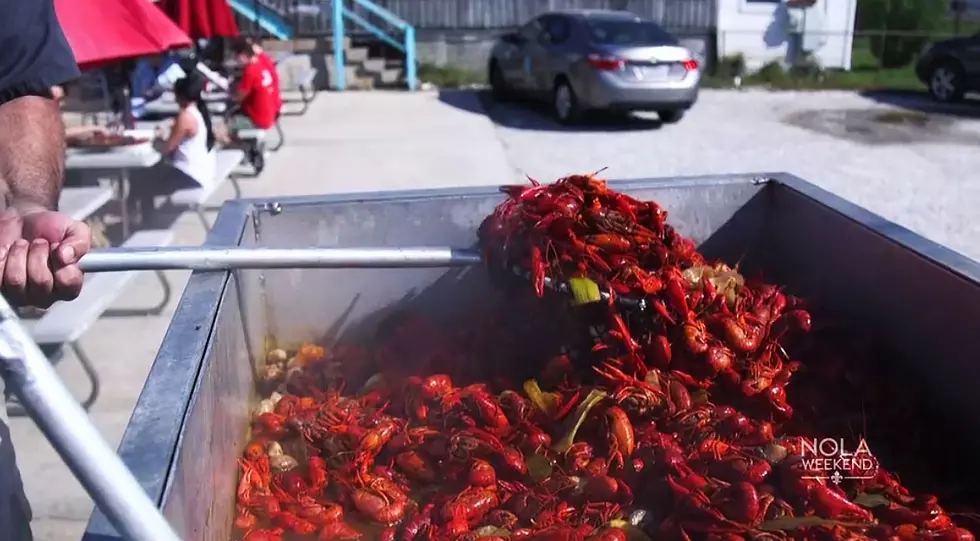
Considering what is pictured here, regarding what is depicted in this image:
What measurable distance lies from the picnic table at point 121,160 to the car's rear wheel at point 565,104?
25.5ft

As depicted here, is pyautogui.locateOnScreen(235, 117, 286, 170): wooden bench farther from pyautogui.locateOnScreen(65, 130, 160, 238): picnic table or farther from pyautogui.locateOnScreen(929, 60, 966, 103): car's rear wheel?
pyautogui.locateOnScreen(929, 60, 966, 103): car's rear wheel

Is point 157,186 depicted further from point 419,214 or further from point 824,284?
point 824,284

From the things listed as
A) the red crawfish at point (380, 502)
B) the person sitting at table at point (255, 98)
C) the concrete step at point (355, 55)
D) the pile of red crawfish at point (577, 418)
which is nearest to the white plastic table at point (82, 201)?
the pile of red crawfish at point (577, 418)

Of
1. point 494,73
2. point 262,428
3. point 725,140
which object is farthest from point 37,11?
point 494,73

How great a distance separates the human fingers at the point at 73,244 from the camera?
1887 millimetres

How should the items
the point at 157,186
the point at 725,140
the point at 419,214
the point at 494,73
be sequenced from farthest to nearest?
1. the point at 494,73
2. the point at 725,140
3. the point at 157,186
4. the point at 419,214

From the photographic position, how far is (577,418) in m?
3.07

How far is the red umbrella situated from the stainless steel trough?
27.3ft

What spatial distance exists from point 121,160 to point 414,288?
4383 millimetres

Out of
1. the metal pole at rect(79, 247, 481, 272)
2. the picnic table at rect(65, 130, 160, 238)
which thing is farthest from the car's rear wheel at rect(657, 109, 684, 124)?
→ the metal pole at rect(79, 247, 481, 272)

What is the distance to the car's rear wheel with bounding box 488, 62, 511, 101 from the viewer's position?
16.9m

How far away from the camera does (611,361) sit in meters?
3.20

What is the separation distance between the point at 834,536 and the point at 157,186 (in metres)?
7.12

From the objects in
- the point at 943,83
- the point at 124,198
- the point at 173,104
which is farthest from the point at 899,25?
the point at 124,198
